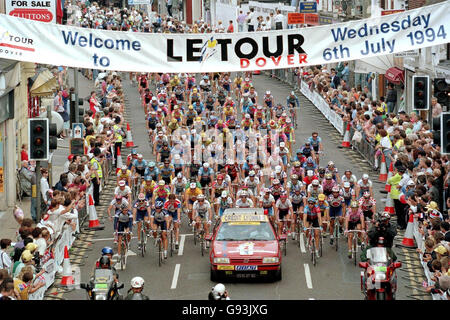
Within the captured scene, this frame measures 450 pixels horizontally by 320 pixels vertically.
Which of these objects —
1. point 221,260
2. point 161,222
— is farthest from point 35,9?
point 221,260

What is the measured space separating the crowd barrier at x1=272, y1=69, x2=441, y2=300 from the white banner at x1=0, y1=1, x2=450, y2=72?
475 centimetres

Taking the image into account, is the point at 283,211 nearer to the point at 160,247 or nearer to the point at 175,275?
the point at 160,247

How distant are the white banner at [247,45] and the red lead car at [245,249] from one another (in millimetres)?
5141

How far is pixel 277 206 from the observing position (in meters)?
24.2

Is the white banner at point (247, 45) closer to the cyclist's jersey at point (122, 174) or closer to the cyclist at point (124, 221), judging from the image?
the cyclist at point (124, 221)

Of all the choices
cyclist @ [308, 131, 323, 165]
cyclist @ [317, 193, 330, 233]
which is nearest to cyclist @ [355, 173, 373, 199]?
cyclist @ [317, 193, 330, 233]

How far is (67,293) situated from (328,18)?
130 feet

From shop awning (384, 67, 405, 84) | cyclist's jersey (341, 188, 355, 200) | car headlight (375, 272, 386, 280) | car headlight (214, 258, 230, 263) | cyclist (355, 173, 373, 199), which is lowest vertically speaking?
car headlight (214, 258, 230, 263)

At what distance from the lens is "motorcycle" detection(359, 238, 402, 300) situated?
57.6 ft

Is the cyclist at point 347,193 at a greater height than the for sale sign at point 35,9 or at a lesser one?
lesser

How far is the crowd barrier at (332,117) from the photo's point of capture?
74.7 feet

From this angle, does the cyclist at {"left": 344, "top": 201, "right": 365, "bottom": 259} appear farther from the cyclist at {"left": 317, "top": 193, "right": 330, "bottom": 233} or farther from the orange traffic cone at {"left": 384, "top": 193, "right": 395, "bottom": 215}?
the orange traffic cone at {"left": 384, "top": 193, "right": 395, "bottom": 215}

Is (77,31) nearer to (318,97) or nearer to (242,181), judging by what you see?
(242,181)

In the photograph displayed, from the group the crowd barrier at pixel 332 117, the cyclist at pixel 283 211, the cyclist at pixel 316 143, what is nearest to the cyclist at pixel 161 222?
the cyclist at pixel 283 211
